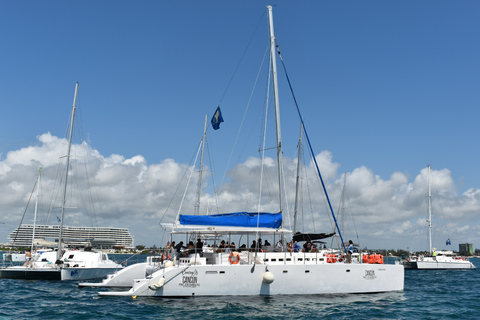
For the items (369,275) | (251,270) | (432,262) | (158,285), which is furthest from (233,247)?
(432,262)

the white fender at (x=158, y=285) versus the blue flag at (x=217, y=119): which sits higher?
the blue flag at (x=217, y=119)

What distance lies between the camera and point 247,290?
1922 centimetres

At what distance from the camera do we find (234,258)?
→ 1991 centimetres

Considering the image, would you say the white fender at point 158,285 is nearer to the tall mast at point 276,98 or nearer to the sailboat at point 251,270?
the sailboat at point 251,270

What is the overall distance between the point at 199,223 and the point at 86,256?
57.7 ft

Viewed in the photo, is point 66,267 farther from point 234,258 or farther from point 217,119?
point 234,258

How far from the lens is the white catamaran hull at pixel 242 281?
62.2ft

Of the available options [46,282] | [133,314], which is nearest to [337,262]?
[133,314]

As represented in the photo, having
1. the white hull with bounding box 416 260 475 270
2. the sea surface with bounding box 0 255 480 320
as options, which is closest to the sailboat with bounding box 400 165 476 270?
the white hull with bounding box 416 260 475 270

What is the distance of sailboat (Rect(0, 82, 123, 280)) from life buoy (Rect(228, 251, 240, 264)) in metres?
16.3

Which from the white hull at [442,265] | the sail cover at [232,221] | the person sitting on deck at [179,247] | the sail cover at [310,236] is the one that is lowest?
the white hull at [442,265]

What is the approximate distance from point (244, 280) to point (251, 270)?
1.72ft

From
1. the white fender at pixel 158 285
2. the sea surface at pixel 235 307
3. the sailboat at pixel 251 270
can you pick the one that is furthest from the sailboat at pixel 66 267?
the white fender at pixel 158 285

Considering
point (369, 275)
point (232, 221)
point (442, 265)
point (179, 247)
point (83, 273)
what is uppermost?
point (232, 221)
